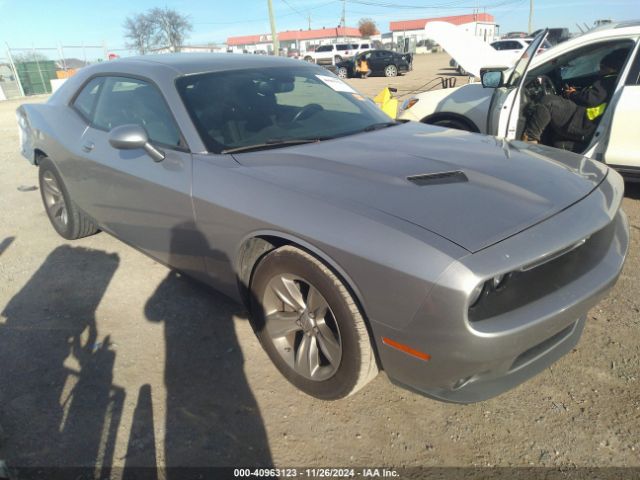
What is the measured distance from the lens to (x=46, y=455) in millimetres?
2021

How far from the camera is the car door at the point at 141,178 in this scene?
8.49 feet

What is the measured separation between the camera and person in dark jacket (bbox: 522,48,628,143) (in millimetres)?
4562

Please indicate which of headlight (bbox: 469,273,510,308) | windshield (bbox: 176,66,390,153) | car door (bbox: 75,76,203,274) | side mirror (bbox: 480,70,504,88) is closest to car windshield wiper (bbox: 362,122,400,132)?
windshield (bbox: 176,66,390,153)

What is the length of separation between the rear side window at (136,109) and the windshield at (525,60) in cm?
340

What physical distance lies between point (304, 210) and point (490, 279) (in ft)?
2.69

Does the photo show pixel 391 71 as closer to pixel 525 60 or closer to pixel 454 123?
pixel 454 123

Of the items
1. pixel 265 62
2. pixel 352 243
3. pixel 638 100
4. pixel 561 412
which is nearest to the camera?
pixel 352 243

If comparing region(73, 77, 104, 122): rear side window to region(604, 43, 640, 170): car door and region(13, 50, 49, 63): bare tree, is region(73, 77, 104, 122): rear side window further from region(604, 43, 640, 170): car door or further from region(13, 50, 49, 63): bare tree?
region(13, 50, 49, 63): bare tree

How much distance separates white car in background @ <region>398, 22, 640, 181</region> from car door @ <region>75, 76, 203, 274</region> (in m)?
3.20

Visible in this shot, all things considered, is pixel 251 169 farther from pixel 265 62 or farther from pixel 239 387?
pixel 265 62

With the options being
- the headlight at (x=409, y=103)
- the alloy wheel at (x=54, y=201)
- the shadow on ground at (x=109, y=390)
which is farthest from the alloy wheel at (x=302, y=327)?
the headlight at (x=409, y=103)

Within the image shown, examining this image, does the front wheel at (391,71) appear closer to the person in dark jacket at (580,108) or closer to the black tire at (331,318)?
the person in dark jacket at (580,108)

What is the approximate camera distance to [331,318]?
2.16 meters

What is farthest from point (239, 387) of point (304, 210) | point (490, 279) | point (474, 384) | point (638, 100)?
point (638, 100)
